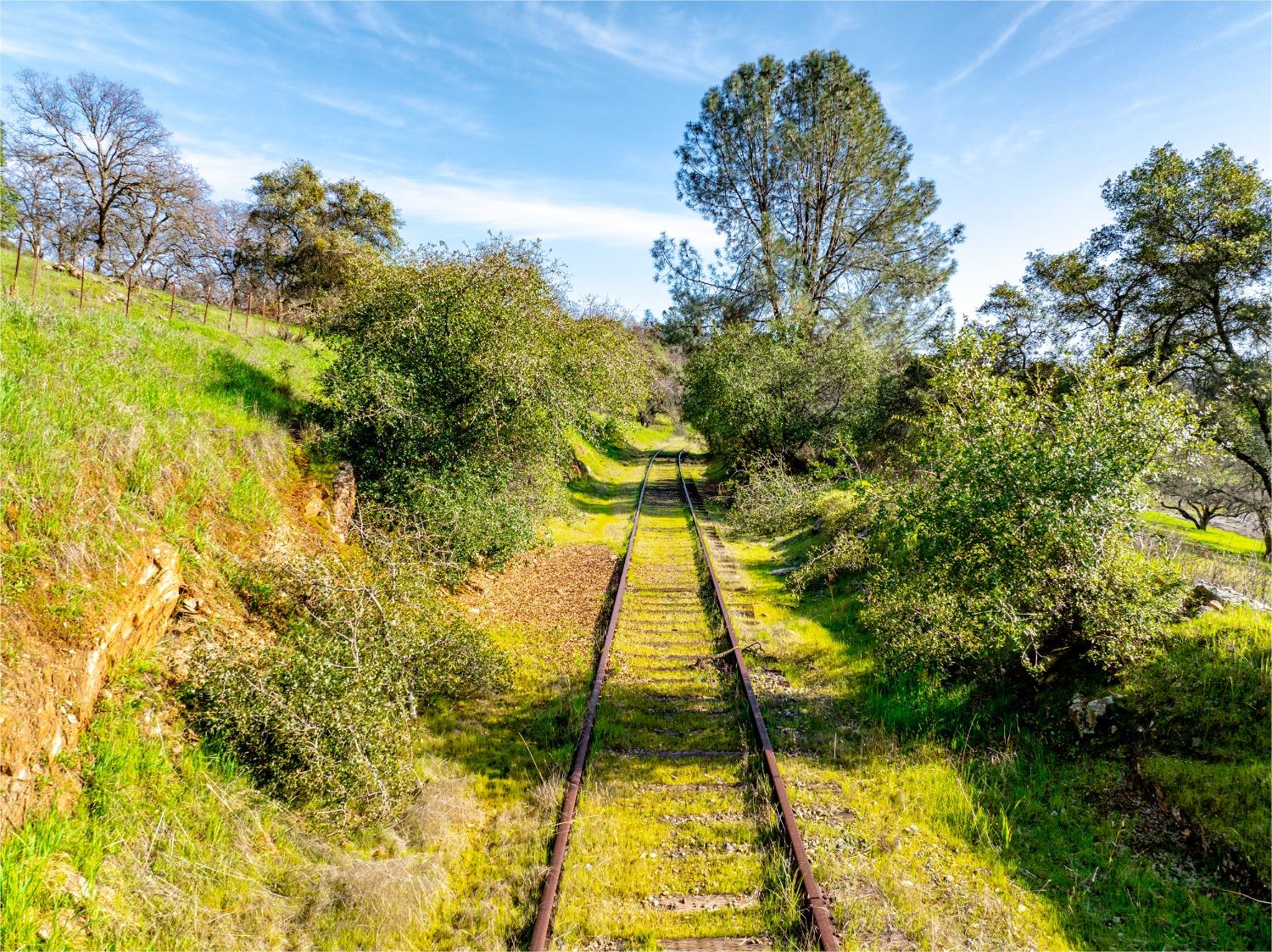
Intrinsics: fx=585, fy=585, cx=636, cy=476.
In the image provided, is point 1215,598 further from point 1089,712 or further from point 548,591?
point 548,591

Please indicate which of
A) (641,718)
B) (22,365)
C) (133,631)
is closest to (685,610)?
(641,718)

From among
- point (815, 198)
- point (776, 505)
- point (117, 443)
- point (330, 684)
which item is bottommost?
point (330, 684)

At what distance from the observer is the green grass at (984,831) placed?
3.90 m

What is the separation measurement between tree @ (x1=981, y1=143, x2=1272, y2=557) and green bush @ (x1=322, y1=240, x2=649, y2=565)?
14.3 meters

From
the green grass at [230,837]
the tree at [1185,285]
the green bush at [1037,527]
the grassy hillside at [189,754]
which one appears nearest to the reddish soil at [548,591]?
the grassy hillside at [189,754]

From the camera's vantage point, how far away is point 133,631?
4.66 meters

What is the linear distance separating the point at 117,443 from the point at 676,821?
246 inches

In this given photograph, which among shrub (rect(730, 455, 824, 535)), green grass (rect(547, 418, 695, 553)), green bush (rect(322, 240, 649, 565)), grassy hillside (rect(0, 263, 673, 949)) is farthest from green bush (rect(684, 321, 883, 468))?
grassy hillside (rect(0, 263, 673, 949))

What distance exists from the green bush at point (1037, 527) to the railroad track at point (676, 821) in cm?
252

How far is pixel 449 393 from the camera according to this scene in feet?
33.7

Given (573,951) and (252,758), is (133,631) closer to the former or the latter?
(252,758)

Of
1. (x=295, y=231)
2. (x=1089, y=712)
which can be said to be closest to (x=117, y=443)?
(x=1089, y=712)

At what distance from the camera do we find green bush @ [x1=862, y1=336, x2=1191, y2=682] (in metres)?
5.57

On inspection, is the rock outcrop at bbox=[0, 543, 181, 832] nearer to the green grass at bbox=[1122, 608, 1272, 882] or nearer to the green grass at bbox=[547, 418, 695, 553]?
the green grass at bbox=[1122, 608, 1272, 882]
